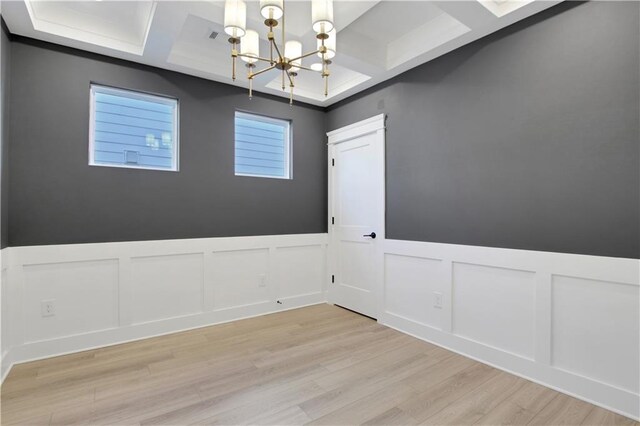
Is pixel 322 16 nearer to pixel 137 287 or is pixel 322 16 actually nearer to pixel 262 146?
pixel 262 146

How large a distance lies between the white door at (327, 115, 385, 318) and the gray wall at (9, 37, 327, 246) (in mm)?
475

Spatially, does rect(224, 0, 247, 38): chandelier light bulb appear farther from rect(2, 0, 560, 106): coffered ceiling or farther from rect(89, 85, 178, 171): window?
rect(89, 85, 178, 171): window

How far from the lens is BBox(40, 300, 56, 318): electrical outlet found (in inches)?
110

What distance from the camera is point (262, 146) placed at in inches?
165

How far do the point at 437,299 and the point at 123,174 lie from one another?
3.33m

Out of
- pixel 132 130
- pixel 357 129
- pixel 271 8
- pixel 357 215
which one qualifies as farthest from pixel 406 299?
pixel 132 130

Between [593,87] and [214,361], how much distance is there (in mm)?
3550

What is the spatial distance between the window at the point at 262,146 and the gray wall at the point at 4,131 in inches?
80.0

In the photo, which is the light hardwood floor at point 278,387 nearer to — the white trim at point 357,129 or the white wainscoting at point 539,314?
the white wainscoting at point 539,314

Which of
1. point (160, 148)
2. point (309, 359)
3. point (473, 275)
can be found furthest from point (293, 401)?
point (160, 148)

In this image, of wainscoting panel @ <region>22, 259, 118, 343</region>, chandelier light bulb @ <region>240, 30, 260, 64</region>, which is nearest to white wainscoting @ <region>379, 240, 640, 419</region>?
chandelier light bulb @ <region>240, 30, 260, 64</region>

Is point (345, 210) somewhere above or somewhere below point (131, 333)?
above

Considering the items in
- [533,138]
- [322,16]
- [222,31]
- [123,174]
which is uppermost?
[222,31]

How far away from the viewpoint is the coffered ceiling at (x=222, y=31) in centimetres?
243
